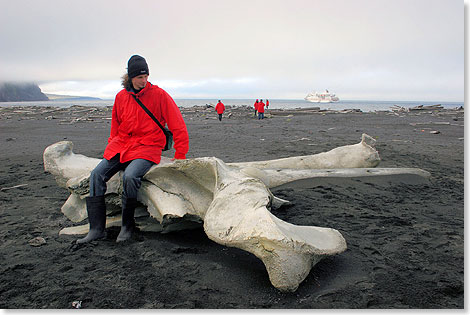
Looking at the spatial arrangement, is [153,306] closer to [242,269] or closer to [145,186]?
[242,269]

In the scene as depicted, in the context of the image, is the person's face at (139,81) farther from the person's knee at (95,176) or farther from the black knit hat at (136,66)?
the person's knee at (95,176)

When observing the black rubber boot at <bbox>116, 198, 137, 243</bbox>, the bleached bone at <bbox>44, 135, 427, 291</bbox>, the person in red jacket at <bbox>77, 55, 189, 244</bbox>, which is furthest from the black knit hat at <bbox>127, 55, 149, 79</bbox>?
the black rubber boot at <bbox>116, 198, 137, 243</bbox>

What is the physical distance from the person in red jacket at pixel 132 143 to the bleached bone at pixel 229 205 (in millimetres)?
184

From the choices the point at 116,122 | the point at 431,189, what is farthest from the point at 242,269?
the point at 431,189

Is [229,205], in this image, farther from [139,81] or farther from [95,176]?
[139,81]

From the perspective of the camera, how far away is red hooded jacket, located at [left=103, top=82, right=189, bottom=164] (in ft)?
11.3

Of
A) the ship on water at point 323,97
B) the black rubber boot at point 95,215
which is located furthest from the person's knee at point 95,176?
the ship on water at point 323,97

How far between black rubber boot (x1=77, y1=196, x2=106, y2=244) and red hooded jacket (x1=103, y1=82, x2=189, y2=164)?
0.46 m

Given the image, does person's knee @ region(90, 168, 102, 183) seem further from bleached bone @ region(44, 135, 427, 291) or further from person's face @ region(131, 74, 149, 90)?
Answer: person's face @ region(131, 74, 149, 90)

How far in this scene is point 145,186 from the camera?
3.40 metres

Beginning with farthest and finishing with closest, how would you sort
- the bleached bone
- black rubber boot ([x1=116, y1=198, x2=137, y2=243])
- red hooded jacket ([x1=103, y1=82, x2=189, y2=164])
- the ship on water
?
the ship on water
red hooded jacket ([x1=103, y1=82, x2=189, y2=164])
black rubber boot ([x1=116, y1=198, x2=137, y2=243])
the bleached bone

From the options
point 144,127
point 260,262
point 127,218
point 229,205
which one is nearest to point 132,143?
point 144,127

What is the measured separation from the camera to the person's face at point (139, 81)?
3377 mm

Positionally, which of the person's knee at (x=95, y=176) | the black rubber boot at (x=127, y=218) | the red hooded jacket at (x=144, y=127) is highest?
the red hooded jacket at (x=144, y=127)
